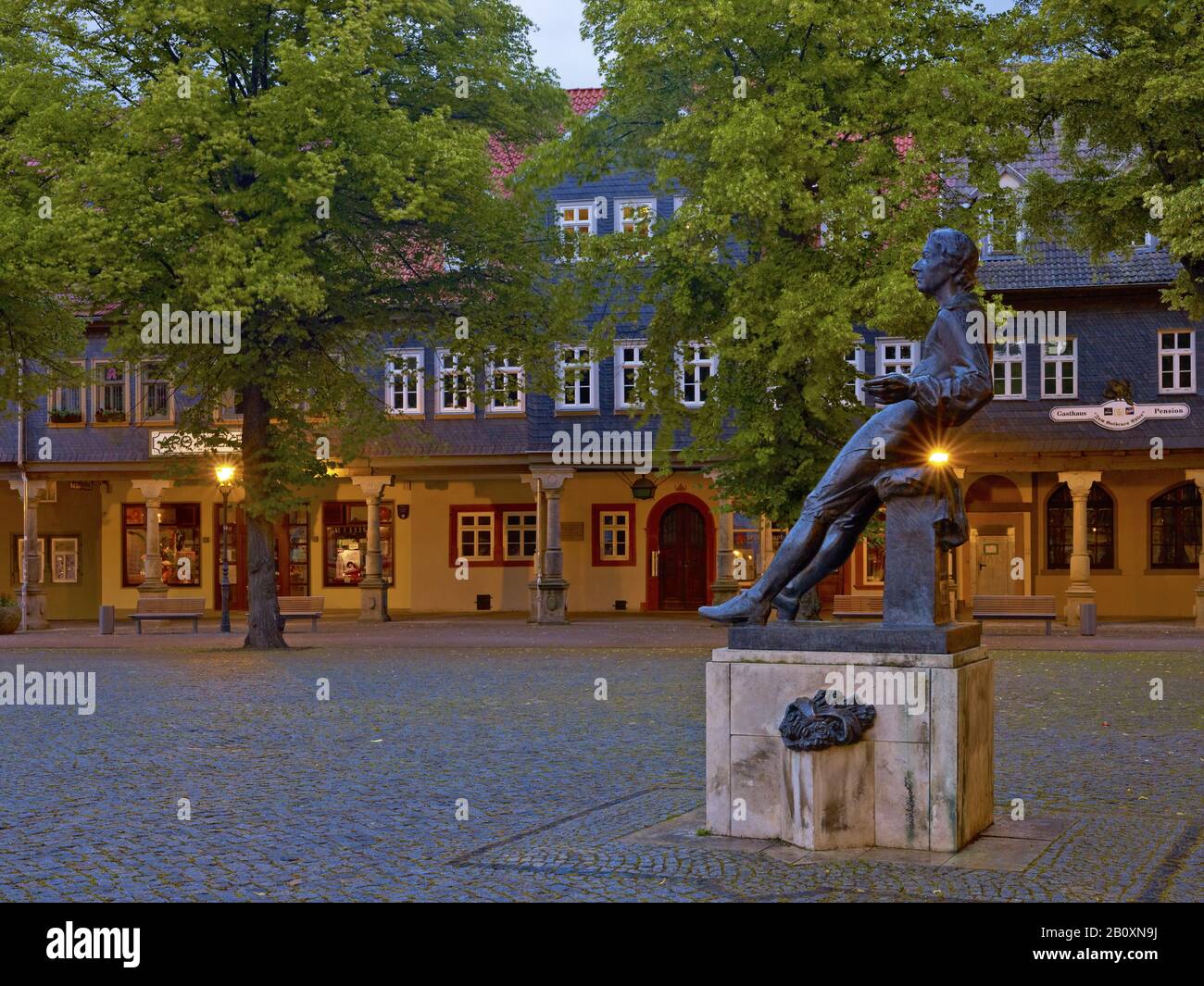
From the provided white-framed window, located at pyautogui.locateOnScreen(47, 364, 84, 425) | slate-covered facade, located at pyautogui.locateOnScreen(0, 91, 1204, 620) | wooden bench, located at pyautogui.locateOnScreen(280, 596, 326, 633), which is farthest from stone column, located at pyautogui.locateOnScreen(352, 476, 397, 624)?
white-framed window, located at pyautogui.locateOnScreen(47, 364, 84, 425)

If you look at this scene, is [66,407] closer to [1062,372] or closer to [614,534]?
[614,534]

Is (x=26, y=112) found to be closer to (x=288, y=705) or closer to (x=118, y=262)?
(x=118, y=262)

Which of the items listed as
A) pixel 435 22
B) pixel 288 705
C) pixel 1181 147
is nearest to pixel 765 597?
pixel 288 705

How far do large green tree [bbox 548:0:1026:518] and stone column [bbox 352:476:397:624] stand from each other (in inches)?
462

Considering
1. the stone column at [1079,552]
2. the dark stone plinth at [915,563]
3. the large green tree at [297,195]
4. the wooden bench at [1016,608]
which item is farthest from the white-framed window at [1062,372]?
the dark stone plinth at [915,563]

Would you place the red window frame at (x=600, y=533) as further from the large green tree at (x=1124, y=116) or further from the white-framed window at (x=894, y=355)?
the large green tree at (x=1124, y=116)

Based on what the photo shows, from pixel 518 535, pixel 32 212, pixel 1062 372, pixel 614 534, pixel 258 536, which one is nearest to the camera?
pixel 32 212

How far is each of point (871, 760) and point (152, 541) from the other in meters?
29.2

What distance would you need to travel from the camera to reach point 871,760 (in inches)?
299

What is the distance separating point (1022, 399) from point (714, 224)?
12536mm

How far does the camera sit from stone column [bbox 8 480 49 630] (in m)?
33.3

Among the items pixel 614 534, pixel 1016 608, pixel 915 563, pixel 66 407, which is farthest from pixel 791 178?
pixel 66 407

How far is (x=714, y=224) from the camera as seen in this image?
22.2 m

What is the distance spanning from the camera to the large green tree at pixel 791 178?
21.5 meters
